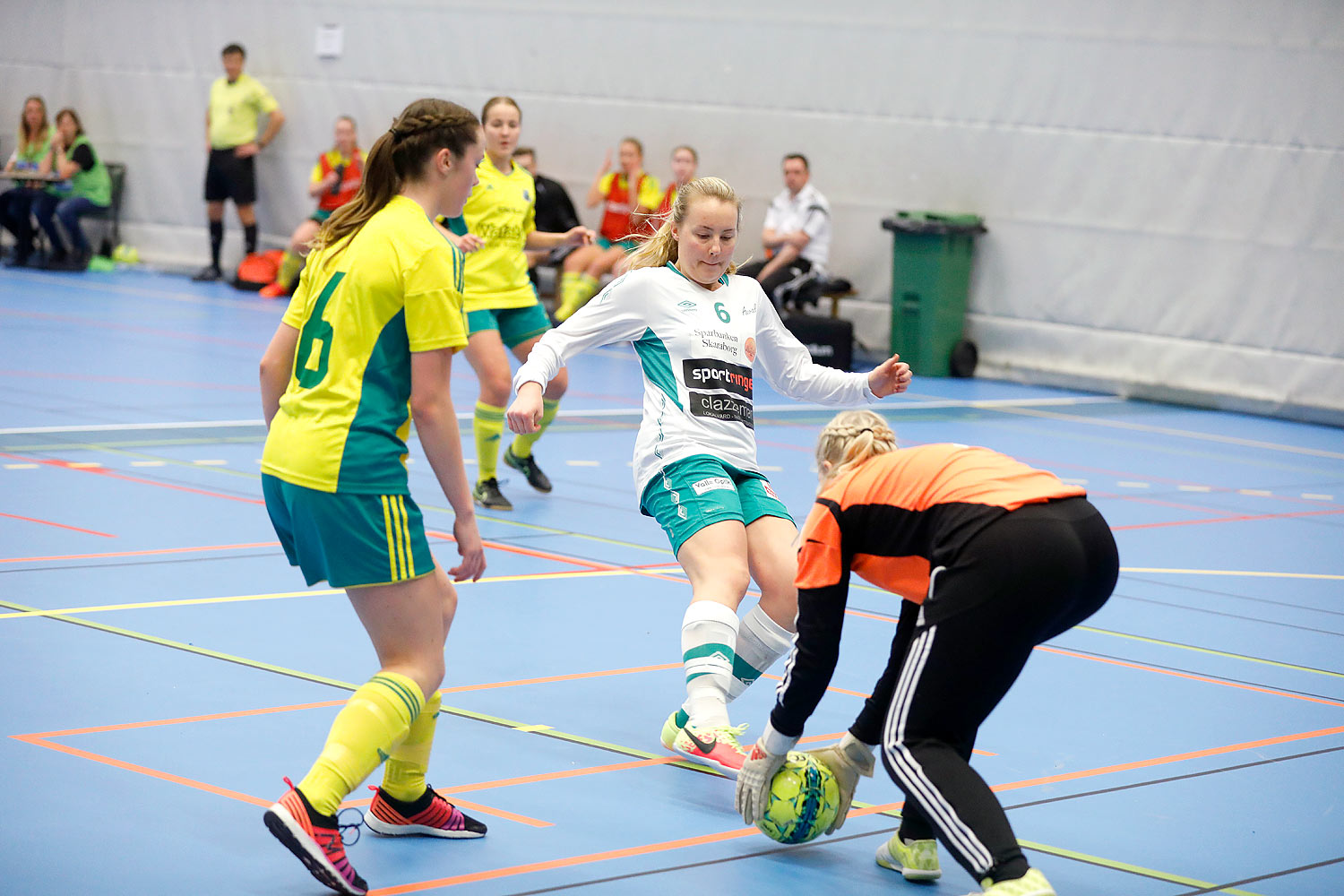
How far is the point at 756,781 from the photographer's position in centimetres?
393

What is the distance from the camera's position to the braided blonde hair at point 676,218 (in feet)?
16.4

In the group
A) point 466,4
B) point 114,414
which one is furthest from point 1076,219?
point 114,414

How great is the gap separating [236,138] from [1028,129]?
32.8 ft

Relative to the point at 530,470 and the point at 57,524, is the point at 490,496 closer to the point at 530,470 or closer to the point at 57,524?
the point at 530,470

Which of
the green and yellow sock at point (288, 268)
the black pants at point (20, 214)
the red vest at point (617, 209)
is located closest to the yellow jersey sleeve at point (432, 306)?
the red vest at point (617, 209)

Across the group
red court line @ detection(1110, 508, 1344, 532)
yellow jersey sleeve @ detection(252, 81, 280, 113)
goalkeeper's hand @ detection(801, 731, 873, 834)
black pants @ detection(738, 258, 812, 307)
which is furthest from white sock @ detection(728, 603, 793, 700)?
yellow jersey sleeve @ detection(252, 81, 280, 113)

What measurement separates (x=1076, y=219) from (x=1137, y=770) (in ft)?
38.1

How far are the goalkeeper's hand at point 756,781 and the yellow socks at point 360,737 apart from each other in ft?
2.77

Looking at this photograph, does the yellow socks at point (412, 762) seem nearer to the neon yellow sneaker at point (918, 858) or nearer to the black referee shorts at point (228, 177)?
the neon yellow sneaker at point (918, 858)

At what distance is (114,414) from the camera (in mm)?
10422

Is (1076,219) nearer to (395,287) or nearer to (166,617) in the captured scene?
(166,617)

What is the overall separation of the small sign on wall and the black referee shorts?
163cm

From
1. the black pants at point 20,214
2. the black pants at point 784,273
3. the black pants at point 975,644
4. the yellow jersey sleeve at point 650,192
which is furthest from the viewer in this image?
the black pants at point 20,214

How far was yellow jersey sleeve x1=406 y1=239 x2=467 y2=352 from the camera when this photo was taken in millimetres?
3584
